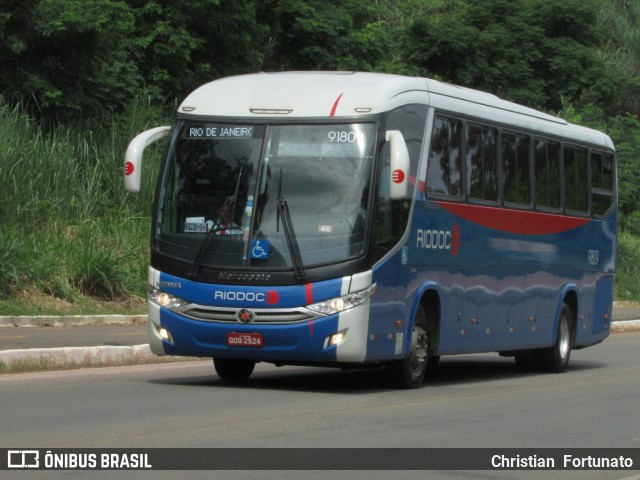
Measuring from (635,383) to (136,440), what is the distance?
8903 mm

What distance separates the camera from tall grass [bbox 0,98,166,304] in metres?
23.5

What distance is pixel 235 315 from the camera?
13.4 m

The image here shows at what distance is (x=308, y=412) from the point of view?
1195cm

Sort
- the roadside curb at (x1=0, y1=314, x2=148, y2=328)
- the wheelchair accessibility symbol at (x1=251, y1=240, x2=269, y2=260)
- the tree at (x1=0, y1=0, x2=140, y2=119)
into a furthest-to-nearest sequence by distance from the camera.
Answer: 1. the tree at (x1=0, y1=0, x2=140, y2=119)
2. the roadside curb at (x1=0, y1=314, x2=148, y2=328)
3. the wheelchair accessibility symbol at (x1=251, y1=240, x2=269, y2=260)

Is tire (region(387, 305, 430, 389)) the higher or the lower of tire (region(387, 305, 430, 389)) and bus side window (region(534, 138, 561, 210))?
the lower

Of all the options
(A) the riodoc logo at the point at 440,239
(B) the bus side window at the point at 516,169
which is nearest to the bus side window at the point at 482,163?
(B) the bus side window at the point at 516,169

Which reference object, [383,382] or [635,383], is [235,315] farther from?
[635,383]

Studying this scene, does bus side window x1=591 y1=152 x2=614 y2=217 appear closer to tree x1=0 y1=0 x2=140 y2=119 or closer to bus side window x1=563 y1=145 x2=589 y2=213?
bus side window x1=563 y1=145 x2=589 y2=213

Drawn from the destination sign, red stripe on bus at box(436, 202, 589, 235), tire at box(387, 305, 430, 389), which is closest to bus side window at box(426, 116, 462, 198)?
red stripe on bus at box(436, 202, 589, 235)

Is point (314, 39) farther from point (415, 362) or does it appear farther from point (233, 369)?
point (415, 362)

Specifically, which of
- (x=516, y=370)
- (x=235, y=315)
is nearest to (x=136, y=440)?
(x=235, y=315)

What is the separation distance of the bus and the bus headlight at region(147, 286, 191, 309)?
0.02 metres

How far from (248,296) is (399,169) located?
6.51 ft

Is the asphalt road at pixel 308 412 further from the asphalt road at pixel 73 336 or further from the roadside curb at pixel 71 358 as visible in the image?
the asphalt road at pixel 73 336
